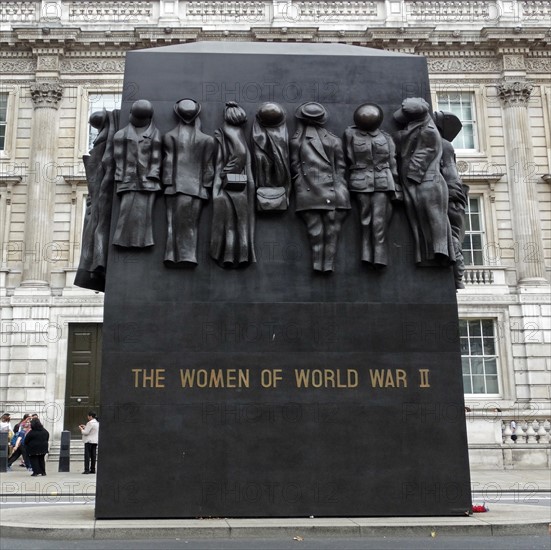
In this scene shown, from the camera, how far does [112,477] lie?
884 centimetres

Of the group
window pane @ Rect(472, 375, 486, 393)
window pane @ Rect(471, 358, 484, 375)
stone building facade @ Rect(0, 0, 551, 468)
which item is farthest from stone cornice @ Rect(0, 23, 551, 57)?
window pane @ Rect(472, 375, 486, 393)

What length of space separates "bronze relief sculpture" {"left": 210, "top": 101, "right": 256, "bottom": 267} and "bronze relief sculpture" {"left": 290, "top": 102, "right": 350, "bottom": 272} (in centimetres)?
63

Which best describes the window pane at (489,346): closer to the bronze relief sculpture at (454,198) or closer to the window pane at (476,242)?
the window pane at (476,242)

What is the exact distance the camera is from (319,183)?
9.65 metres

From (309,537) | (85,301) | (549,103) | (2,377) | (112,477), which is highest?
(549,103)

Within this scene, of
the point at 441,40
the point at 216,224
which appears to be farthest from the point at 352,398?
the point at 441,40

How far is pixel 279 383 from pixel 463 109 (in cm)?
2535

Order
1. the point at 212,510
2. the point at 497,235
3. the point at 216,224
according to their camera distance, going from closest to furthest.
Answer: the point at 212,510 < the point at 216,224 < the point at 497,235

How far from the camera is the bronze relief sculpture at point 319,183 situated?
31.4 feet

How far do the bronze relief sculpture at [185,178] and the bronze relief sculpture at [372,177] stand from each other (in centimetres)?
183

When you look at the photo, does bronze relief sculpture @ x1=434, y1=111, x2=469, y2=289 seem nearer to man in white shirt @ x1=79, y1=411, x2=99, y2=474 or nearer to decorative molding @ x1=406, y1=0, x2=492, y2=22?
man in white shirt @ x1=79, y1=411, x2=99, y2=474

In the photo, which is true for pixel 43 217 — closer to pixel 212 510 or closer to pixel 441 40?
pixel 441 40

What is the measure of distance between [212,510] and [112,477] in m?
1.22

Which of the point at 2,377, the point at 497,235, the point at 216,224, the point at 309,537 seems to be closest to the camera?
the point at 309,537
